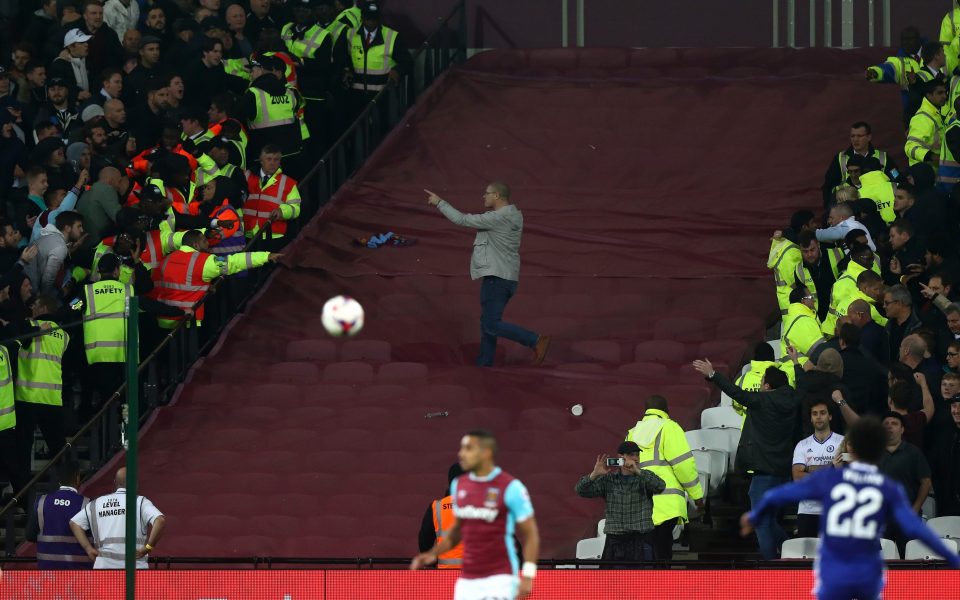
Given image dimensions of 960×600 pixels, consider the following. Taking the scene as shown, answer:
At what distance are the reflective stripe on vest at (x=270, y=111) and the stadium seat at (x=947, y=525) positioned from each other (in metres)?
9.72

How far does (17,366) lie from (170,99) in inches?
197

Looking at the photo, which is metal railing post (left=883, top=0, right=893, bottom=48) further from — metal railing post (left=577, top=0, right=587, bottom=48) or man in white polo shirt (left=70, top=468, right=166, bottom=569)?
man in white polo shirt (left=70, top=468, right=166, bottom=569)

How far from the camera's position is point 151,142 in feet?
73.4

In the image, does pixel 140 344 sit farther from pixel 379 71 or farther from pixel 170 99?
pixel 379 71

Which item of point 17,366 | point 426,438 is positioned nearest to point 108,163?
point 17,366

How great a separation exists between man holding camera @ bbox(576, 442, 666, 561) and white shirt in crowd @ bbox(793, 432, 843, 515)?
126 centimetres

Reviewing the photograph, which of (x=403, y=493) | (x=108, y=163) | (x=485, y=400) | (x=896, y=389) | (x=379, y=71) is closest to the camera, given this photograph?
(x=896, y=389)

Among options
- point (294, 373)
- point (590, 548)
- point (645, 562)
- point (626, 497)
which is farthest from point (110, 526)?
point (294, 373)

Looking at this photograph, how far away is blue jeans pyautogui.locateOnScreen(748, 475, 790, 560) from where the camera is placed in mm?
15984

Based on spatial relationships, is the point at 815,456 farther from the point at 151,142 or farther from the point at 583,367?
the point at 151,142

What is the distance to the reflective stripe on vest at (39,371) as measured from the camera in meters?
18.4

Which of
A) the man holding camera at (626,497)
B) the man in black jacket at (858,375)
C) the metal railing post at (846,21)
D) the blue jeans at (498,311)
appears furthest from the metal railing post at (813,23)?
the man holding camera at (626,497)

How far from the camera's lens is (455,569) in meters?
14.7

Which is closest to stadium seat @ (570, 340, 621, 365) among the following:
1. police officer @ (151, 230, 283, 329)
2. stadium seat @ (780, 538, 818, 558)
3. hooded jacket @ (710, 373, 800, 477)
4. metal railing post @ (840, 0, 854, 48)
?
police officer @ (151, 230, 283, 329)
